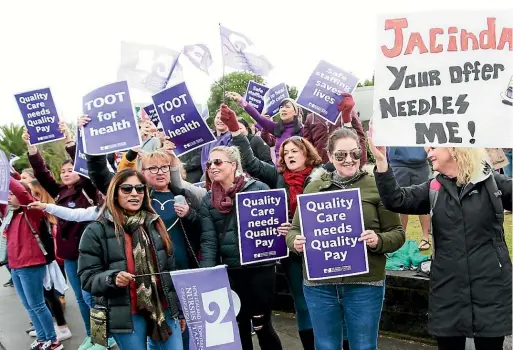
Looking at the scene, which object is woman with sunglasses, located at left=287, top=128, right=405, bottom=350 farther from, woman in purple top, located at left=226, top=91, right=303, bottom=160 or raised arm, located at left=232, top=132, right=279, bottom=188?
woman in purple top, located at left=226, top=91, right=303, bottom=160

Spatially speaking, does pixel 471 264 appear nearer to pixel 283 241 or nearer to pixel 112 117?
pixel 283 241

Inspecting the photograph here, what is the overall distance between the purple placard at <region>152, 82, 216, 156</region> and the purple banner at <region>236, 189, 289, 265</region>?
1.38 meters

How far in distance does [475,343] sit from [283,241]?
4.85 feet

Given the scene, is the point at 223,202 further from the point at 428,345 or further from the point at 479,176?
the point at 428,345

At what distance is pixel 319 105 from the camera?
6156mm

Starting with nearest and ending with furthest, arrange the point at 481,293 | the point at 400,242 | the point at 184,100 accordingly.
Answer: the point at 481,293 → the point at 400,242 → the point at 184,100

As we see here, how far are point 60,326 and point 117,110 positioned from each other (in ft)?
Result: 9.30

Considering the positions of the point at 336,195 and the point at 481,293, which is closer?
the point at 481,293

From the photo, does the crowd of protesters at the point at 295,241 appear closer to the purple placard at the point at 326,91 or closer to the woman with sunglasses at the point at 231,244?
the woman with sunglasses at the point at 231,244

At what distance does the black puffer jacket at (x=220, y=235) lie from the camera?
386cm

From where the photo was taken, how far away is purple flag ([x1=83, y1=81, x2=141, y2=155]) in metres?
4.28

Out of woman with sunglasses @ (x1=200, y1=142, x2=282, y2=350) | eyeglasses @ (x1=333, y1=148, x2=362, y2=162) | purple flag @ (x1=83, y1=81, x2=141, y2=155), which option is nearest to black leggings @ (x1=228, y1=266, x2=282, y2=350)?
woman with sunglasses @ (x1=200, y1=142, x2=282, y2=350)

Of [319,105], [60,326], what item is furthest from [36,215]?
[319,105]

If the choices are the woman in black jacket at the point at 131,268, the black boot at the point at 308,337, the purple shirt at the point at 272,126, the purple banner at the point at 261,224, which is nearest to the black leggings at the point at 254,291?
the purple banner at the point at 261,224
